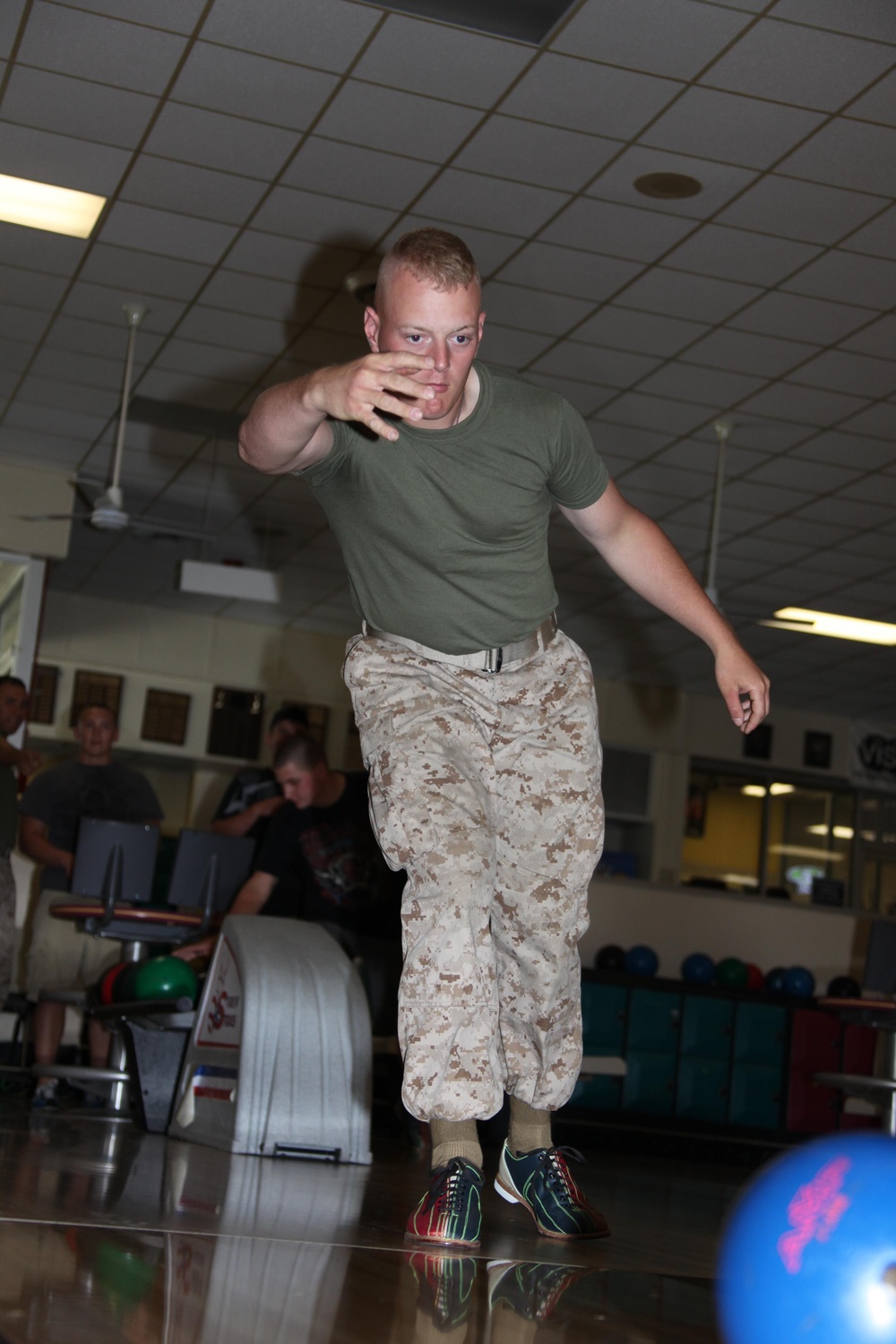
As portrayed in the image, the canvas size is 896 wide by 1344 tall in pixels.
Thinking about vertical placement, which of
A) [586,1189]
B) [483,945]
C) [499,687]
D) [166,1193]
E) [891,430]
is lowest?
[586,1189]

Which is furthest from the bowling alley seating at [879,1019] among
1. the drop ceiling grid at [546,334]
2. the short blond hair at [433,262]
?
the short blond hair at [433,262]

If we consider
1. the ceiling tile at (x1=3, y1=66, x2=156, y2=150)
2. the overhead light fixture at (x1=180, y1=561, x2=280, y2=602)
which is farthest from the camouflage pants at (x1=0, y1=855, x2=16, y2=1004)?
the overhead light fixture at (x1=180, y1=561, x2=280, y2=602)

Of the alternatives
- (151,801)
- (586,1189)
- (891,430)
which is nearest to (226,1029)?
(586,1189)

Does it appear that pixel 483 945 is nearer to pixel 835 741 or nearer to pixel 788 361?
pixel 788 361

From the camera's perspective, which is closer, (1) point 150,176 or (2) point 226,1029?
(2) point 226,1029

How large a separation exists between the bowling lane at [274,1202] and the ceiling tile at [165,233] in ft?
11.0

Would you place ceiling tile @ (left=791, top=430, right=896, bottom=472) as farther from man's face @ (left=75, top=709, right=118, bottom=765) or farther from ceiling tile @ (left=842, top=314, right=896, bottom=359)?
man's face @ (left=75, top=709, right=118, bottom=765)

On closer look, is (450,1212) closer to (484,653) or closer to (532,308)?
(484,653)

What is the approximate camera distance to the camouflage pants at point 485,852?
1.75 m

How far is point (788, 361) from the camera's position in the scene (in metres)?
5.81

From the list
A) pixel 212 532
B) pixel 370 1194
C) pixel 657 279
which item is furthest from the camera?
pixel 212 532

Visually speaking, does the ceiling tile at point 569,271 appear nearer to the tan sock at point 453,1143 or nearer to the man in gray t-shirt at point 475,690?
the man in gray t-shirt at point 475,690

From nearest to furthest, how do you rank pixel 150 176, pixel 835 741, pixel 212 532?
pixel 150 176 < pixel 212 532 < pixel 835 741

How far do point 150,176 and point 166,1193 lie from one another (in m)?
3.98
